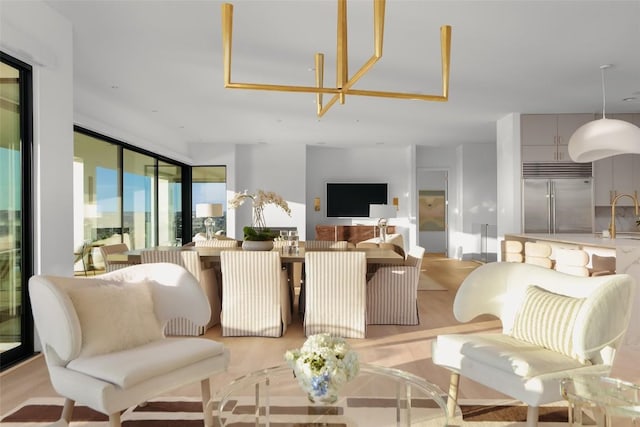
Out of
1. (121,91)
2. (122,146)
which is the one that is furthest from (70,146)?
(122,146)

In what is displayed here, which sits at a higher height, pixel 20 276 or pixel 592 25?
pixel 592 25

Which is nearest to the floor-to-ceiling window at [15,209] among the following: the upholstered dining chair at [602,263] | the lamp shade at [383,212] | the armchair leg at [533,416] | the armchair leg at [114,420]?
the armchair leg at [114,420]

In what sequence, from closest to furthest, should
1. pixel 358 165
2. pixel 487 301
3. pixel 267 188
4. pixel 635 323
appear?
pixel 487 301 < pixel 635 323 < pixel 267 188 < pixel 358 165

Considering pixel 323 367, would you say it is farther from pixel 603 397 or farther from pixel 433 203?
pixel 433 203

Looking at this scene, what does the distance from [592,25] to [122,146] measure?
6.25 metres

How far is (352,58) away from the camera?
4586mm

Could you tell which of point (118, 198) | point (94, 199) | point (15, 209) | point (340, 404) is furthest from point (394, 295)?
point (118, 198)

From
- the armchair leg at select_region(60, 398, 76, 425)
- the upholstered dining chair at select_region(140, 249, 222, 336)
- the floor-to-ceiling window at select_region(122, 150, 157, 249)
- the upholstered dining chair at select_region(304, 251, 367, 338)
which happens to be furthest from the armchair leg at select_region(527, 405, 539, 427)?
the floor-to-ceiling window at select_region(122, 150, 157, 249)

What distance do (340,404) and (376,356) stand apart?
6.16 ft

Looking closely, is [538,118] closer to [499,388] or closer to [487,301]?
[487,301]

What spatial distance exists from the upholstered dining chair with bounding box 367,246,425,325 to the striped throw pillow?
1.85 m

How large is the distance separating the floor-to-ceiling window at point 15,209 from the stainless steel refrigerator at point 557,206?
6.39 metres

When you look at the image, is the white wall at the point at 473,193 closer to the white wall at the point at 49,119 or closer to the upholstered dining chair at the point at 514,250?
the upholstered dining chair at the point at 514,250

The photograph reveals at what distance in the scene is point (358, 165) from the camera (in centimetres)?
1080
